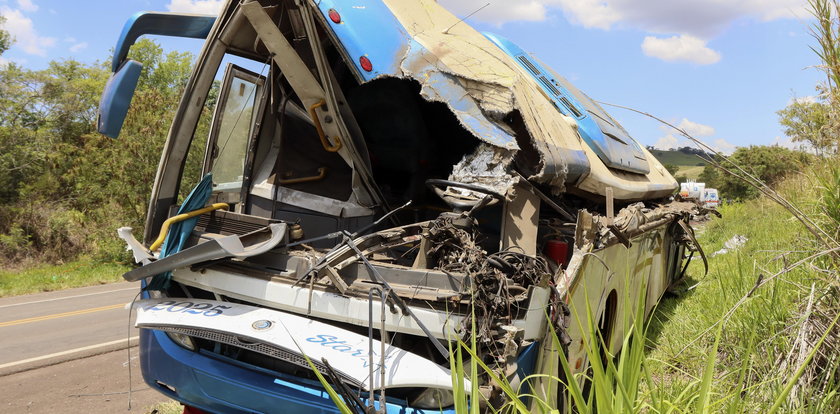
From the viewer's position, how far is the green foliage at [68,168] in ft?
52.2

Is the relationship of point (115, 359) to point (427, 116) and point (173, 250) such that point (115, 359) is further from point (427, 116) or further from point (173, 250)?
point (427, 116)

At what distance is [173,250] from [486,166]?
6.78 ft

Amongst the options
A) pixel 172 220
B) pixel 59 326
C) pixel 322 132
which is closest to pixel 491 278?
pixel 322 132

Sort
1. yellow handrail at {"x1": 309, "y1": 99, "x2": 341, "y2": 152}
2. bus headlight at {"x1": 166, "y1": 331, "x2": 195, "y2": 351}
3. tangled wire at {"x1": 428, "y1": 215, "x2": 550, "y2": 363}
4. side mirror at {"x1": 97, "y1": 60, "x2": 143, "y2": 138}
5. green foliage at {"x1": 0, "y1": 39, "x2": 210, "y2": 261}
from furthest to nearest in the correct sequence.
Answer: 1. green foliage at {"x1": 0, "y1": 39, "x2": 210, "y2": 261}
2. yellow handrail at {"x1": 309, "y1": 99, "x2": 341, "y2": 152}
3. side mirror at {"x1": 97, "y1": 60, "x2": 143, "y2": 138}
4. bus headlight at {"x1": 166, "y1": 331, "x2": 195, "y2": 351}
5. tangled wire at {"x1": 428, "y1": 215, "x2": 550, "y2": 363}

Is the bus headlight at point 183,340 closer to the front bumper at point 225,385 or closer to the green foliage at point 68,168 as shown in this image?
the front bumper at point 225,385

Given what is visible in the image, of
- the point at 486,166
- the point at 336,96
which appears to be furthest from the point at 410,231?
the point at 336,96

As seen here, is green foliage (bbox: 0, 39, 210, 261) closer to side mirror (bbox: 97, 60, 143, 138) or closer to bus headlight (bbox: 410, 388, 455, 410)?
side mirror (bbox: 97, 60, 143, 138)

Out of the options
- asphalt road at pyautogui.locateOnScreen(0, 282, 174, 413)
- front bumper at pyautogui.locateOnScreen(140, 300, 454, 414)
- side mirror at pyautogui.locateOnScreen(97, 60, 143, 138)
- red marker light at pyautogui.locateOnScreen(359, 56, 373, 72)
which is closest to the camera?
front bumper at pyautogui.locateOnScreen(140, 300, 454, 414)

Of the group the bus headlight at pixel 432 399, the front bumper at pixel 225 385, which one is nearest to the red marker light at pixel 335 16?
the front bumper at pixel 225 385

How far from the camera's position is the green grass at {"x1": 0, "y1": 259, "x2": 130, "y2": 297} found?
12.2m

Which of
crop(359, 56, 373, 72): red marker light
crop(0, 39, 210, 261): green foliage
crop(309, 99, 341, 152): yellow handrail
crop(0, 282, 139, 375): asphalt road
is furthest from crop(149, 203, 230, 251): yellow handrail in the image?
crop(0, 39, 210, 261): green foliage

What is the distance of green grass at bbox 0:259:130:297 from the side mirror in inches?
405

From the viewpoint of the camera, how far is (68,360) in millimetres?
5922

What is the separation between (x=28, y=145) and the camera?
19.8 m
